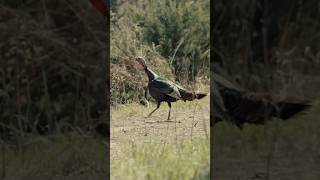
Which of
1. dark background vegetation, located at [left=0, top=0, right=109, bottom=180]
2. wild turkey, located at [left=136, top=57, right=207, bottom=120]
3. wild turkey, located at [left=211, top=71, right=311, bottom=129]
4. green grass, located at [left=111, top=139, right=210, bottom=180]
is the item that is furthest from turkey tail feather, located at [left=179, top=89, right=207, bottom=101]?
dark background vegetation, located at [left=0, top=0, right=109, bottom=180]

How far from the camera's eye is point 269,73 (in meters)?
3.29

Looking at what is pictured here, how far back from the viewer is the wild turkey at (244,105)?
3.30 m

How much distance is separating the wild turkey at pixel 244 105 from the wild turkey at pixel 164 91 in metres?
0.22

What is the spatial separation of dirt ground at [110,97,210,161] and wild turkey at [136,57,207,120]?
0.14ft

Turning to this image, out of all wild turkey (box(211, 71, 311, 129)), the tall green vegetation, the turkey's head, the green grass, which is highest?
the tall green vegetation

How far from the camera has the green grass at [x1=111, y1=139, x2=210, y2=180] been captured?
3.31 m

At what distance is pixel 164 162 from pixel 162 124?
0.26 metres

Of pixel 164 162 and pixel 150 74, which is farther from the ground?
pixel 150 74

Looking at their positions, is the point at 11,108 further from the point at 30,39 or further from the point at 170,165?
the point at 170,165

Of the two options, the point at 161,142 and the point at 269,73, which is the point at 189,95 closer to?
the point at 161,142

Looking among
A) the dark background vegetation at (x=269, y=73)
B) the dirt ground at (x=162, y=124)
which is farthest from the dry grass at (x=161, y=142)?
the dark background vegetation at (x=269, y=73)

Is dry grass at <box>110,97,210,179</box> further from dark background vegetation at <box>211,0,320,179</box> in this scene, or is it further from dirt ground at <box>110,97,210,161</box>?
dark background vegetation at <box>211,0,320,179</box>

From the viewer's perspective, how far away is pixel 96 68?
326 cm

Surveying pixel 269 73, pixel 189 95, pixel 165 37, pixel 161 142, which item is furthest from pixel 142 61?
pixel 269 73
